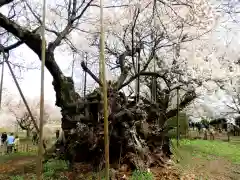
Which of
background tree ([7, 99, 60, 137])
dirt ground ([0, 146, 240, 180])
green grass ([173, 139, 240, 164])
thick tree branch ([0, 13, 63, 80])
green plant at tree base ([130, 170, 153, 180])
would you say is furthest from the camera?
background tree ([7, 99, 60, 137])

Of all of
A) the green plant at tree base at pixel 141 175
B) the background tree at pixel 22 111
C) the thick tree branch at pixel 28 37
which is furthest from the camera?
the background tree at pixel 22 111

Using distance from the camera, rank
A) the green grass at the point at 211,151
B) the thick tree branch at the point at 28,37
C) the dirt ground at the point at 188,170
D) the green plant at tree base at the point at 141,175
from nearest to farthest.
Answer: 1. the green plant at tree base at the point at 141,175
2. the thick tree branch at the point at 28,37
3. the dirt ground at the point at 188,170
4. the green grass at the point at 211,151

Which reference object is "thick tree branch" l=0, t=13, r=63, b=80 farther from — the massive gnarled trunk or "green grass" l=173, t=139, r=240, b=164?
"green grass" l=173, t=139, r=240, b=164

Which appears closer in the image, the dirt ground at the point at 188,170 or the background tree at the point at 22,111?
the dirt ground at the point at 188,170

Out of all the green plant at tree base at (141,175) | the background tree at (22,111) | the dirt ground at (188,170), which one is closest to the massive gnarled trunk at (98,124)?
the green plant at tree base at (141,175)

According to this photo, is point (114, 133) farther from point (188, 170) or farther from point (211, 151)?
point (211, 151)

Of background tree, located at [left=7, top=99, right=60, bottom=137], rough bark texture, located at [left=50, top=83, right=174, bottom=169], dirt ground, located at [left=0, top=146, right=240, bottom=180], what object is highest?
background tree, located at [left=7, top=99, right=60, bottom=137]

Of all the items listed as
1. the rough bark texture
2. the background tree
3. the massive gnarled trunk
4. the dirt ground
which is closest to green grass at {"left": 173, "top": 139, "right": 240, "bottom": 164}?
the dirt ground

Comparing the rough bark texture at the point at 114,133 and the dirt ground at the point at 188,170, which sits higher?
the rough bark texture at the point at 114,133

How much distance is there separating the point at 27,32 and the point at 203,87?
11.8 meters

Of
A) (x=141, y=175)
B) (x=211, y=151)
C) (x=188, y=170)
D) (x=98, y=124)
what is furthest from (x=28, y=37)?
(x=211, y=151)

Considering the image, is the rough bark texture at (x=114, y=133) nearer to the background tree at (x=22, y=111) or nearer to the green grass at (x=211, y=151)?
the green grass at (x=211, y=151)

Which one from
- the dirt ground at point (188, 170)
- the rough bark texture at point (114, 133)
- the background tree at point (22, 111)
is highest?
the background tree at point (22, 111)

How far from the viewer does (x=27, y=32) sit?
9.48 metres
